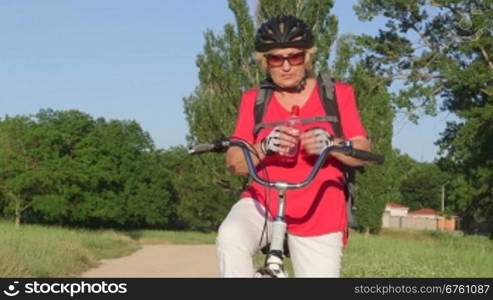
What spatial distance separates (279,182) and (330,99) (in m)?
0.63

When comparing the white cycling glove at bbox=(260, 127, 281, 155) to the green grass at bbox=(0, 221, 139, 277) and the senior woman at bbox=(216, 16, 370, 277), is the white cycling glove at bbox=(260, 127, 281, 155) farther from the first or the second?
the green grass at bbox=(0, 221, 139, 277)

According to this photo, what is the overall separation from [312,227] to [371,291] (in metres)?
0.99

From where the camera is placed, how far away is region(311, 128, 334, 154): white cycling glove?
373 centimetres

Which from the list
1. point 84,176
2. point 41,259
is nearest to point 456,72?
point 41,259

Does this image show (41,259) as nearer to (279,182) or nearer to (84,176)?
(279,182)

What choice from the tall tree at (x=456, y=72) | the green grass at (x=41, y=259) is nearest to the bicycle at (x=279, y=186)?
the green grass at (x=41, y=259)

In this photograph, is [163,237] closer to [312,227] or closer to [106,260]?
[106,260]

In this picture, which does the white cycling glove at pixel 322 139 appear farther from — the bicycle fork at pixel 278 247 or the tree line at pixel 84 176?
the tree line at pixel 84 176

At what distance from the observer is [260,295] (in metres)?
3.72

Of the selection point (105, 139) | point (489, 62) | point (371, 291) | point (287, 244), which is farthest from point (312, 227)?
point (105, 139)

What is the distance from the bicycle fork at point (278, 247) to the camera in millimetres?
3680

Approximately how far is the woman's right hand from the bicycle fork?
6.6 inches

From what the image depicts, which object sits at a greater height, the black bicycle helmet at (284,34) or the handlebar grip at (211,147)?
the black bicycle helmet at (284,34)

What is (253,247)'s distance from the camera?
3762mm
